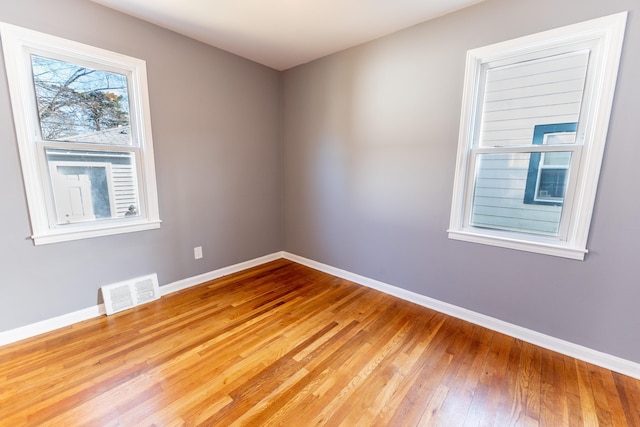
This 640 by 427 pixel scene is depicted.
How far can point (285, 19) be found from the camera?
7.25ft

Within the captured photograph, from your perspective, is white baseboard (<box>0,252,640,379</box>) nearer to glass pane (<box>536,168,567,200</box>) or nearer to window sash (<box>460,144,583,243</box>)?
window sash (<box>460,144,583,243</box>)

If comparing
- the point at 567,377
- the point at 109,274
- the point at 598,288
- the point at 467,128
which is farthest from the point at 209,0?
the point at 567,377

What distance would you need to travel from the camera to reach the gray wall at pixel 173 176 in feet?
6.12

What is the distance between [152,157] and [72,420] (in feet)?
6.29

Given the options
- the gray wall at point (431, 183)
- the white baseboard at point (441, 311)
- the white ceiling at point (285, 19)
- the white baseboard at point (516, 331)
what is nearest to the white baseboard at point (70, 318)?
the white baseboard at point (441, 311)

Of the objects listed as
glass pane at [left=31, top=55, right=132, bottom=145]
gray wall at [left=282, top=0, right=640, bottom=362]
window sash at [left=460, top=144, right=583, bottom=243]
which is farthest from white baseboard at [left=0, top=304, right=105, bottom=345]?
window sash at [left=460, top=144, right=583, bottom=243]

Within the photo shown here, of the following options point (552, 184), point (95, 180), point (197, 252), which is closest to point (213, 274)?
point (197, 252)

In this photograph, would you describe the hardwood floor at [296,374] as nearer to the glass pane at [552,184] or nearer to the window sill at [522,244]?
the window sill at [522,244]

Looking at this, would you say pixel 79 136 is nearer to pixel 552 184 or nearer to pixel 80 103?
pixel 80 103

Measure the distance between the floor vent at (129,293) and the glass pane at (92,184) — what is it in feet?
1.99

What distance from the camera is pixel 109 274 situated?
230cm

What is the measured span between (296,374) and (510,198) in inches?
80.2

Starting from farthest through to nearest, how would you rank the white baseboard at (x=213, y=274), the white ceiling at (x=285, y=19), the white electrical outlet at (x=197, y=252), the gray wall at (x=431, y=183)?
the white electrical outlet at (x=197, y=252) < the white baseboard at (x=213, y=274) < the white ceiling at (x=285, y=19) < the gray wall at (x=431, y=183)

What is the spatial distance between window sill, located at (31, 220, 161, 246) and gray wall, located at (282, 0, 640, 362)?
1.69 meters
